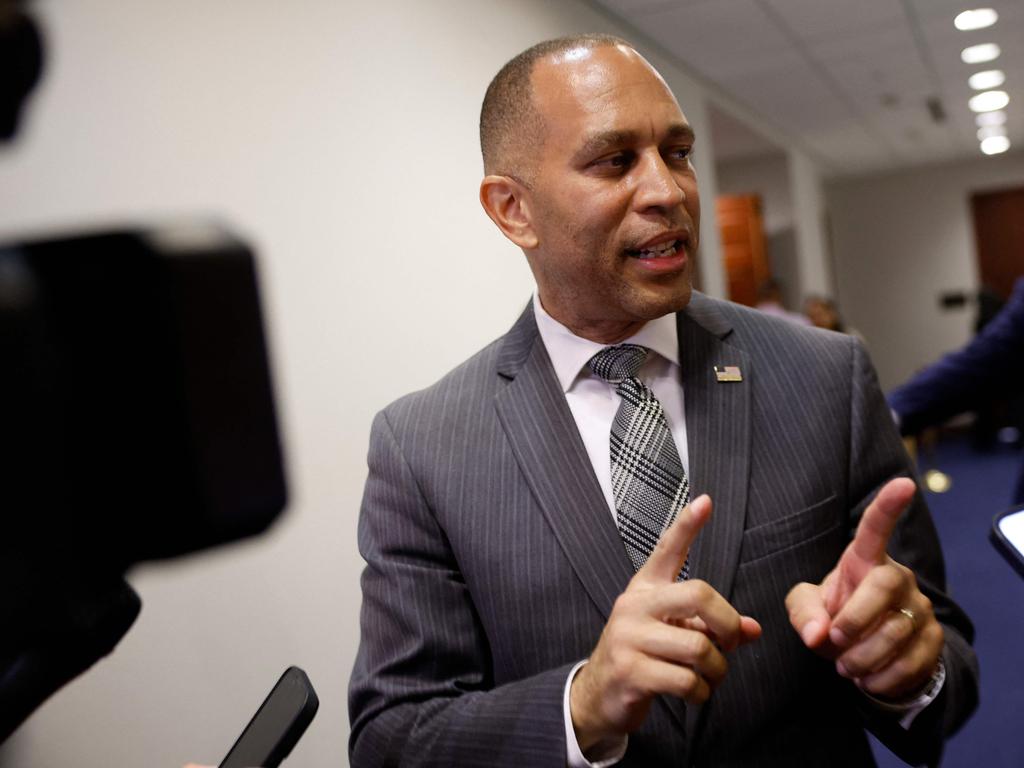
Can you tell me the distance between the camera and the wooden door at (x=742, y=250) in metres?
7.38

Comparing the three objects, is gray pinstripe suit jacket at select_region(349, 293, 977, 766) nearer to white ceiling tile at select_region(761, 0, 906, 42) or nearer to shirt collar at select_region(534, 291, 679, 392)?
shirt collar at select_region(534, 291, 679, 392)

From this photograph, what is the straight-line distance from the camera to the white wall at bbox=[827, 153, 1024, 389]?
1030 centimetres

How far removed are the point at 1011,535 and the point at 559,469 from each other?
458 millimetres

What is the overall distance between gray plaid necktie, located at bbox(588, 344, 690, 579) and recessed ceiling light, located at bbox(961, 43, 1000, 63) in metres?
5.28

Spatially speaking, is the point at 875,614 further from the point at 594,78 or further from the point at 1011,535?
the point at 594,78

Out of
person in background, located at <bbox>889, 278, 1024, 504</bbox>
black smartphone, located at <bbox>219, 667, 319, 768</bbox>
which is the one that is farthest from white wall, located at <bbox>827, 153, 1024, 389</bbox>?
black smartphone, located at <bbox>219, 667, 319, 768</bbox>

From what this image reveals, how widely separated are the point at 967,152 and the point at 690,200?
33.1 ft

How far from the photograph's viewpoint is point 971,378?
1.81 metres

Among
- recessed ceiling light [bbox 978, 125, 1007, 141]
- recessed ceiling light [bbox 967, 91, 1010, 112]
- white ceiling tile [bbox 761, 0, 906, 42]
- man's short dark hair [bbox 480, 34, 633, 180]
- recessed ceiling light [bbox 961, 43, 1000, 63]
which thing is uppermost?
white ceiling tile [bbox 761, 0, 906, 42]

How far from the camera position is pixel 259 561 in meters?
1.67

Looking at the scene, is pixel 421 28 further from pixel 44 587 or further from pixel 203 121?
pixel 44 587

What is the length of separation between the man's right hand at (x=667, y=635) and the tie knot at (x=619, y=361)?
0.36 metres

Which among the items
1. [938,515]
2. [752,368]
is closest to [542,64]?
[752,368]

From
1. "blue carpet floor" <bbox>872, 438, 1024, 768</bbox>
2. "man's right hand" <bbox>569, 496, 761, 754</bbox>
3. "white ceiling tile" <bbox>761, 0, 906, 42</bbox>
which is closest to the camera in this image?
"man's right hand" <bbox>569, 496, 761, 754</bbox>
